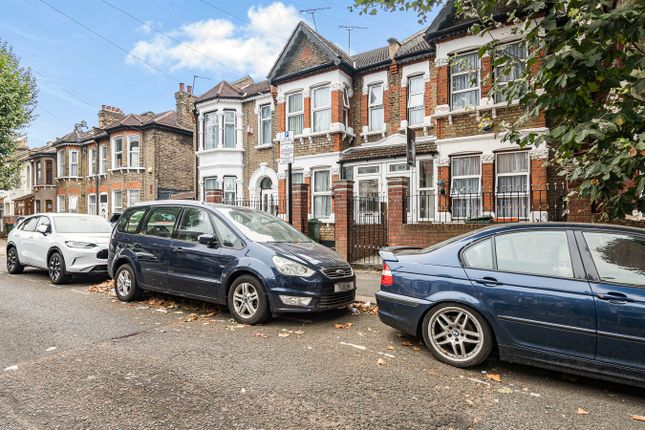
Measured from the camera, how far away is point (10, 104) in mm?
16672

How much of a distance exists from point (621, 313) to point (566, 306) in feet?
1.29

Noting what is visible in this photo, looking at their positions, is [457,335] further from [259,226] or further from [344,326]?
[259,226]

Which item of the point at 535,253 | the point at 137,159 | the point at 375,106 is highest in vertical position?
the point at 375,106

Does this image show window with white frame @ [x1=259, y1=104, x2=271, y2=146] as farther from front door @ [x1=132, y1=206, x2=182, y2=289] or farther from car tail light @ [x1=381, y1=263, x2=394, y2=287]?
car tail light @ [x1=381, y1=263, x2=394, y2=287]

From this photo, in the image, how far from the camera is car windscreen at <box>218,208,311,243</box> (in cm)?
595

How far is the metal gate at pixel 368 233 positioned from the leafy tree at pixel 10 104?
1576 cm

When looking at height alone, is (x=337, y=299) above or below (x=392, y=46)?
below

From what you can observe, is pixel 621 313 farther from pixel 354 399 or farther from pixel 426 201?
pixel 426 201

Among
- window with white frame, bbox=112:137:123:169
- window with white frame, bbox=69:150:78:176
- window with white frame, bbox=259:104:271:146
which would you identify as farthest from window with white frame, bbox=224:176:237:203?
window with white frame, bbox=69:150:78:176

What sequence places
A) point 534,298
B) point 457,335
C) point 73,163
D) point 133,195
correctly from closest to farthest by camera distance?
point 534,298 < point 457,335 < point 133,195 < point 73,163

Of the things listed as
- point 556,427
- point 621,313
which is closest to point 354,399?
point 556,427

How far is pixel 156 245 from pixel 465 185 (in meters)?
9.73

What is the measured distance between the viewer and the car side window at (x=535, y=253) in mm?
3742

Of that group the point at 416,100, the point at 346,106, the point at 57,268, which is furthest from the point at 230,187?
the point at 57,268
